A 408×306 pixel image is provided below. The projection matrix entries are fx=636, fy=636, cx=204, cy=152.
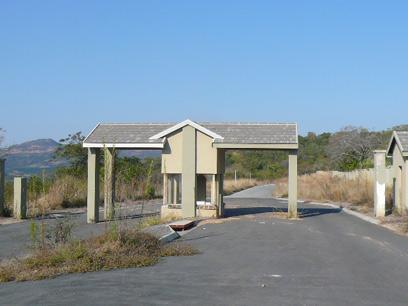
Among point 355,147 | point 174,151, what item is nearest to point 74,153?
point 174,151

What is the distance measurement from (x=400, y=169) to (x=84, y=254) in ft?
64.9

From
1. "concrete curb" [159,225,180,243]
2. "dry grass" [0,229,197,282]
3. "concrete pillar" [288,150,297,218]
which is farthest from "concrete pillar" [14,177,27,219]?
"dry grass" [0,229,197,282]

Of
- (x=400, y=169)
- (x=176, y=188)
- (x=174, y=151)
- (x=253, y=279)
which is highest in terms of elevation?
(x=174, y=151)

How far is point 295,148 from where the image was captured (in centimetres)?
2616

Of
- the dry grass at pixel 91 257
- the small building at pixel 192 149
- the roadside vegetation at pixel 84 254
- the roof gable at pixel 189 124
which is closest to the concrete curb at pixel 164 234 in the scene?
the roadside vegetation at pixel 84 254

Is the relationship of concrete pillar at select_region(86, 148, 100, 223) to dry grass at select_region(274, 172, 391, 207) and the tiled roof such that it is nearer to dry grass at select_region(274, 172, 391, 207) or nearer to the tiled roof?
the tiled roof

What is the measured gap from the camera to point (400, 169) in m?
29.4

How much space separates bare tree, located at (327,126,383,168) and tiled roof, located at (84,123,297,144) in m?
40.1

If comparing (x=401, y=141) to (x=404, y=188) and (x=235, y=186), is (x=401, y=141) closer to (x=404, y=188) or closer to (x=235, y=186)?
(x=404, y=188)

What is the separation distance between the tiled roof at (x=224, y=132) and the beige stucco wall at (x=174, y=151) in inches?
18.4

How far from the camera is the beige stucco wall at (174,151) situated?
26.6 meters

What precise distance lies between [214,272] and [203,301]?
9.34 ft

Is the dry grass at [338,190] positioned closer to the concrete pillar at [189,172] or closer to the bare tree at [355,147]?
the concrete pillar at [189,172]

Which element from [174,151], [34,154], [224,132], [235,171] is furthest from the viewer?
[235,171]
